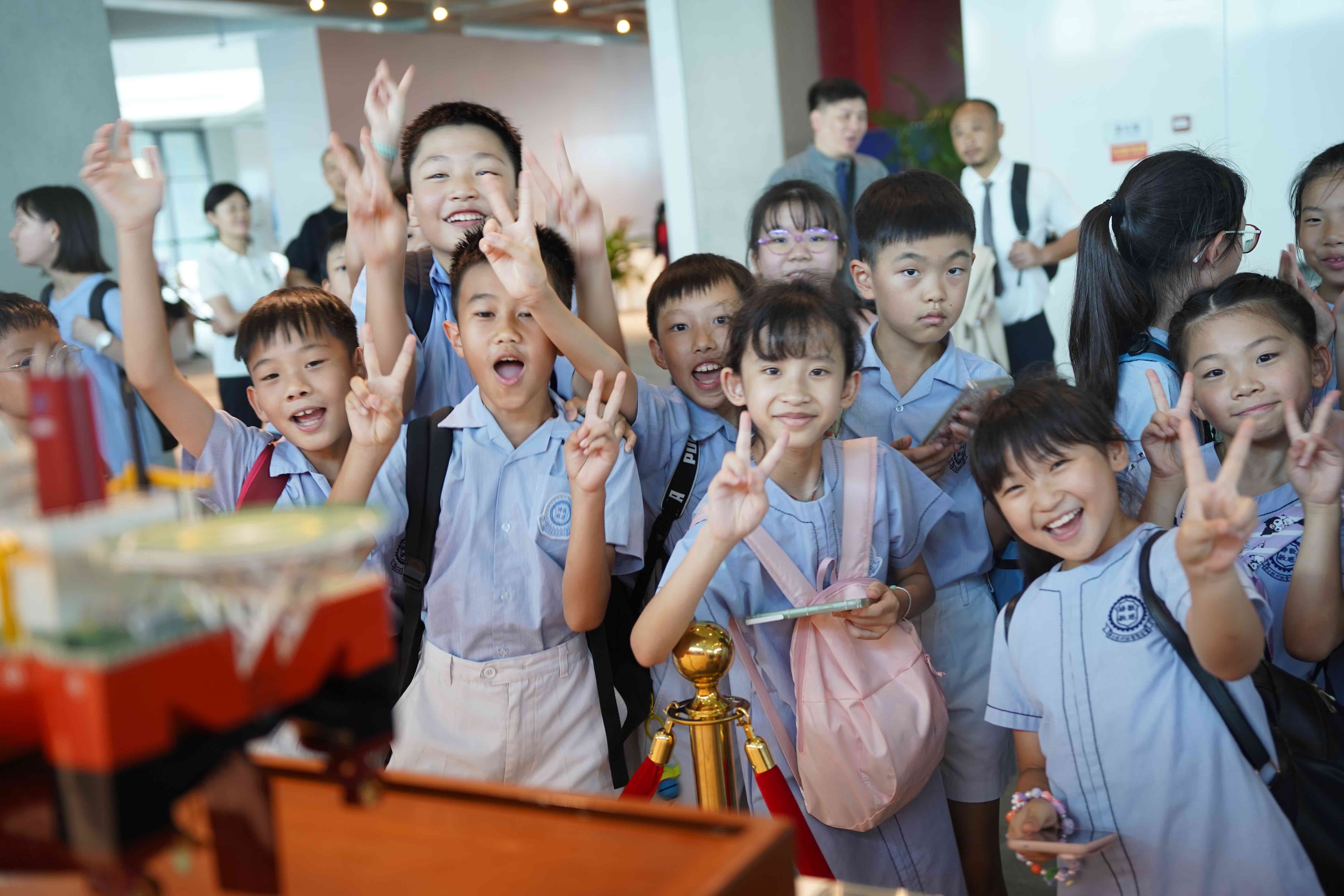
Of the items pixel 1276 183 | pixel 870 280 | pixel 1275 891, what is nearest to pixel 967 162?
pixel 1276 183

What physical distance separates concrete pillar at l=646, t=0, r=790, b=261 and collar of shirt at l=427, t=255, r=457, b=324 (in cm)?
564

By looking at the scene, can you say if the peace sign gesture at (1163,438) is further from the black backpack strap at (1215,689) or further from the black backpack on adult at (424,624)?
the black backpack on adult at (424,624)

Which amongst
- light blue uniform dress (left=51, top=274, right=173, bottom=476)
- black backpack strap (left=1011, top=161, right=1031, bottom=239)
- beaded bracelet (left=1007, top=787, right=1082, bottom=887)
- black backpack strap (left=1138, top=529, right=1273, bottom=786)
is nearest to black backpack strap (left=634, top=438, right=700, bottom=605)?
beaded bracelet (left=1007, top=787, right=1082, bottom=887)

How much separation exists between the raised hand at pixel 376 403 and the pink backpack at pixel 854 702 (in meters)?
0.67

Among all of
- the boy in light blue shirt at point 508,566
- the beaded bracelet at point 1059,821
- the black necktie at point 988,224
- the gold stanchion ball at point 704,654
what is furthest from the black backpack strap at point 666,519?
the black necktie at point 988,224

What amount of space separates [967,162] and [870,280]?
11.6 ft

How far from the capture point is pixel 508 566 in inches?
80.7

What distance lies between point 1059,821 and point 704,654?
0.64 metres

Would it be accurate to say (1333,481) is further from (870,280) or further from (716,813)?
(716,813)

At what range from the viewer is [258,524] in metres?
0.77

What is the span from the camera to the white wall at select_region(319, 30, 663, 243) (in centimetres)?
1171

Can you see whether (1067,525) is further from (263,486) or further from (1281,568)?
(263,486)

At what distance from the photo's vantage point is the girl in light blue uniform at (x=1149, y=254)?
2.42 m

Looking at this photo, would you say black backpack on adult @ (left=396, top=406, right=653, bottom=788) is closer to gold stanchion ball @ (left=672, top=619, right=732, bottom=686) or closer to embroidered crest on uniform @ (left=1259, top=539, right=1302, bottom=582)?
gold stanchion ball @ (left=672, top=619, right=732, bottom=686)
